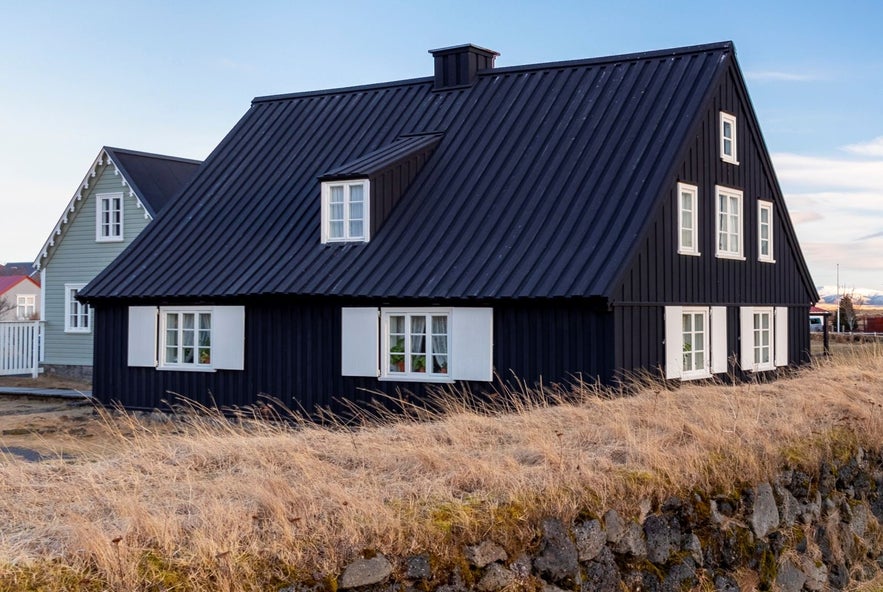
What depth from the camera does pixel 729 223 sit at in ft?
75.5

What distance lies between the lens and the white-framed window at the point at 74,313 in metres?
35.1

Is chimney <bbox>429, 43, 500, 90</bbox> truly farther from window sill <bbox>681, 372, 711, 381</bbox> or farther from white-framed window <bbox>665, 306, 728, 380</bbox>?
window sill <bbox>681, 372, 711, 381</bbox>

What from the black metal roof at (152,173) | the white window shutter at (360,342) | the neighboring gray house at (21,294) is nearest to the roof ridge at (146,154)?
the black metal roof at (152,173)

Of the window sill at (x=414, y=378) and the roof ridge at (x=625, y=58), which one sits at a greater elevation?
the roof ridge at (x=625, y=58)

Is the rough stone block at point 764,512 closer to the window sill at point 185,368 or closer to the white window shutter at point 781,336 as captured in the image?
the window sill at point 185,368

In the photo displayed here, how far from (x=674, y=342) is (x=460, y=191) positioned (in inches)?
212

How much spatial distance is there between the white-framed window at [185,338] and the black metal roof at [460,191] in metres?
0.62

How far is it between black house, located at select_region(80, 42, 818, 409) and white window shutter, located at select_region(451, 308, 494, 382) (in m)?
0.04

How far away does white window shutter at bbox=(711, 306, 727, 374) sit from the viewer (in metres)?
21.4

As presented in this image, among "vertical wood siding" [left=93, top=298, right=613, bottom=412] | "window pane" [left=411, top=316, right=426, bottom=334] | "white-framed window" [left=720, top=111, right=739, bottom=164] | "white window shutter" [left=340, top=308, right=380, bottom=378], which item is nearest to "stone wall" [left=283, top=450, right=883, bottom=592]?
"vertical wood siding" [left=93, top=298, right=613, bottom=412]

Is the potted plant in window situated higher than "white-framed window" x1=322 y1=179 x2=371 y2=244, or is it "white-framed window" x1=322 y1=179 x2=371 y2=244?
"white-framed window" x1=322 y1=179 x2=371 y2=244

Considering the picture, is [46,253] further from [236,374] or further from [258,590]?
[258,590]

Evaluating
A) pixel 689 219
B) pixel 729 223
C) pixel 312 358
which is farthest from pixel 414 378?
pixel 729 223

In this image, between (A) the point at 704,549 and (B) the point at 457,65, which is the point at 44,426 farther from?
(A) the point at 704,549
